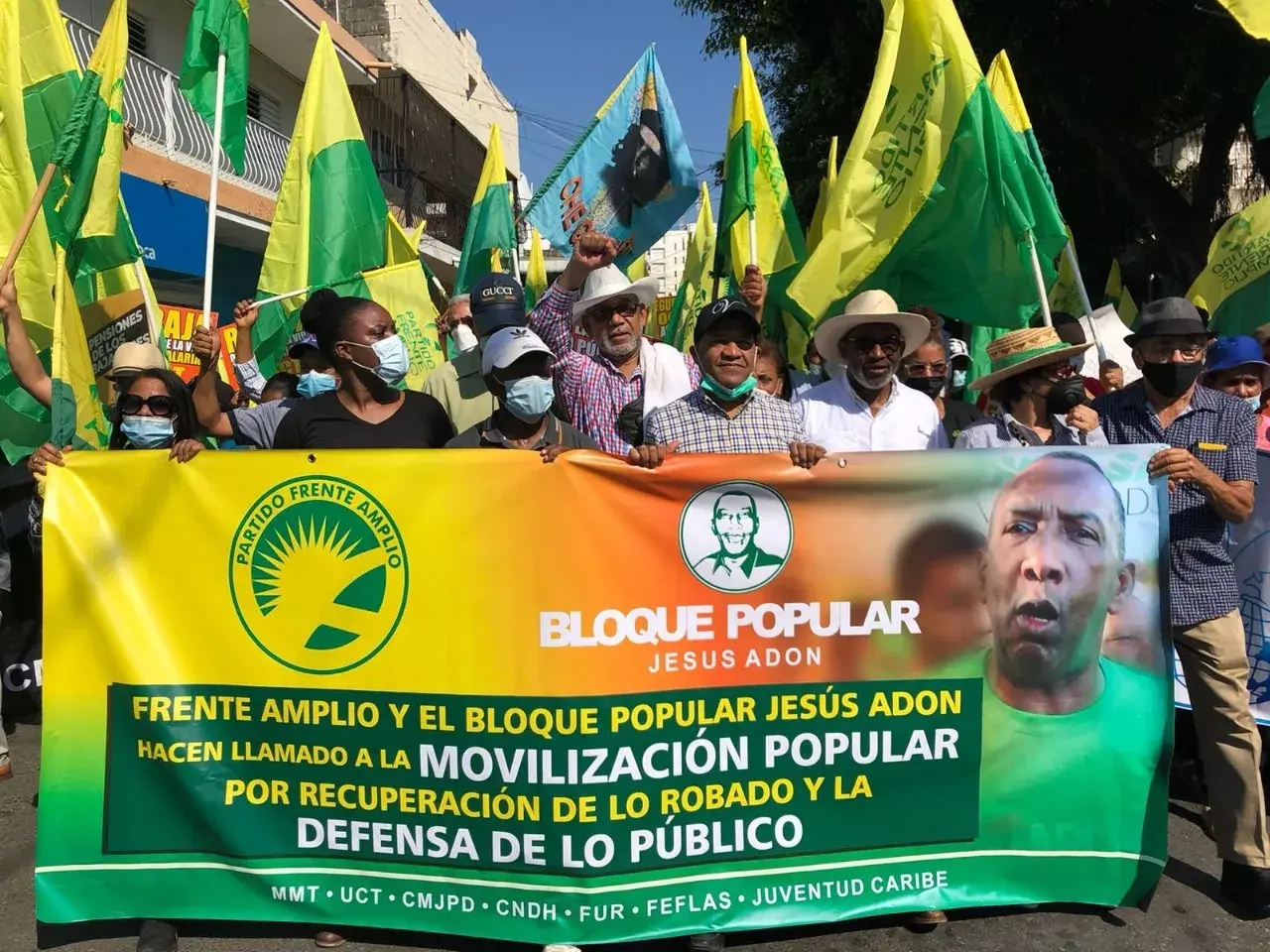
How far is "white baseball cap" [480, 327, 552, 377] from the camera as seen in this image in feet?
10.3

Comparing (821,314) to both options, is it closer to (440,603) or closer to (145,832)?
(440,603)

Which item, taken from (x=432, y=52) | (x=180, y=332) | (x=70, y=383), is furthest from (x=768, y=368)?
(x=432, y=52)

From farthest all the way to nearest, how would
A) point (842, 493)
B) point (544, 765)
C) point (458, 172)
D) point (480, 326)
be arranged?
point (458, 172), point (480, 326), point (842, 493), point (544, 765)

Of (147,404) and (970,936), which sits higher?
(147,404)

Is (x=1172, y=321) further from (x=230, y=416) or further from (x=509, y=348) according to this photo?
(x=230, y=416)

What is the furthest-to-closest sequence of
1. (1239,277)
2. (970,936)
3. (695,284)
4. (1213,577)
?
(695,284) < (1239,277) < (1213,577) < (970,936)

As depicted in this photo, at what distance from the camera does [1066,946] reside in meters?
2.96

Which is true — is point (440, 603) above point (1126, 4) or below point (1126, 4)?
below

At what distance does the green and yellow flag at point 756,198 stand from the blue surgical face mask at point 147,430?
3.50m

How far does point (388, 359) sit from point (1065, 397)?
7.84 feet

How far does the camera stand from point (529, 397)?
3131mm

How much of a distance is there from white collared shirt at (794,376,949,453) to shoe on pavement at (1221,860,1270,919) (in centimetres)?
174

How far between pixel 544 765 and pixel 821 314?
7.93 feet

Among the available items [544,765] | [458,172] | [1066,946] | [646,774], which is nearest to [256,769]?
[544,765]
